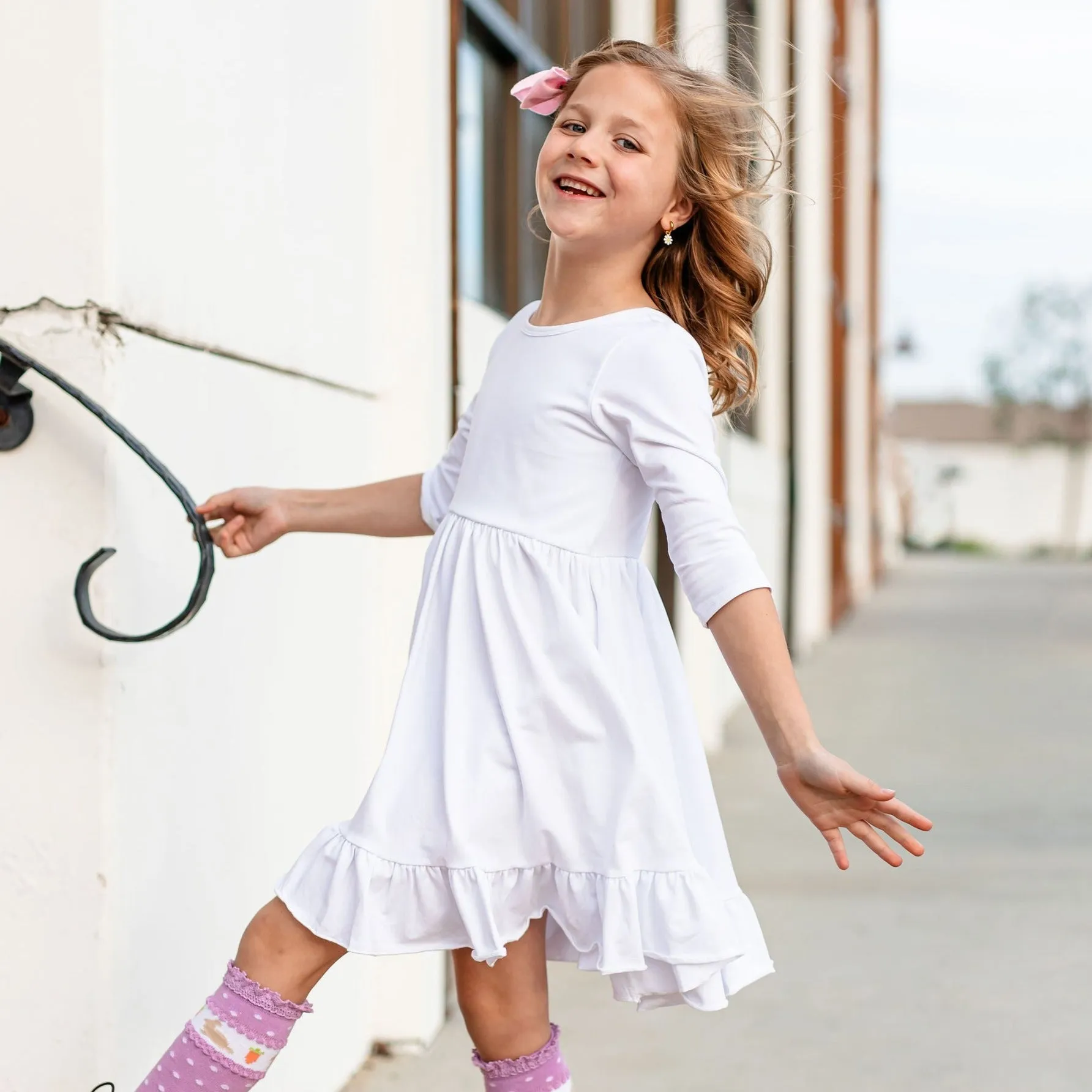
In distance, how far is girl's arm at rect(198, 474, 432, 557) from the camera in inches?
83.9

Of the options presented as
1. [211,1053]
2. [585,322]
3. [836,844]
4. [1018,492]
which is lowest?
[1018,492]

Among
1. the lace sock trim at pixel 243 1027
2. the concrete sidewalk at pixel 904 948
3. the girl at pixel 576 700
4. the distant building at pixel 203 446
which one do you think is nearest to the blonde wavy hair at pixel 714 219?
the girl at pixel 576 700

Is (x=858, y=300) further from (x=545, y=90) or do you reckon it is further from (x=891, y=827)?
(x=891, y=827)

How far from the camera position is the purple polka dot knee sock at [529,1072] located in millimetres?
1993

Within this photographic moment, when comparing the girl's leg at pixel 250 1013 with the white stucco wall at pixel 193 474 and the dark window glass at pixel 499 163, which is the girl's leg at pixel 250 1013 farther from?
the dark window glass at pixel 499 163

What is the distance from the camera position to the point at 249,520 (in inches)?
84.8

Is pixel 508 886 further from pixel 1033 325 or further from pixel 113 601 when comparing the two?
pixel 1033 325

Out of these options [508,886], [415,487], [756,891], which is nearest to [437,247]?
[415,487]

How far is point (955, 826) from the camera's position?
17.3 feet

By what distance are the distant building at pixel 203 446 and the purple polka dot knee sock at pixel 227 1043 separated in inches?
5.2

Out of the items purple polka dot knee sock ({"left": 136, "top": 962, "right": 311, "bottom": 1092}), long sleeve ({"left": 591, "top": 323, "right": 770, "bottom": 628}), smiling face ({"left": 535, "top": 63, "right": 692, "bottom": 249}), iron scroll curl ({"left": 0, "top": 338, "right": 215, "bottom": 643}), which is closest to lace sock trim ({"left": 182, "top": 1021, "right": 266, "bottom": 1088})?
purple polka dot knee sock ({"left": 136, "top": 962, "right": 311, "bottom": 1092})

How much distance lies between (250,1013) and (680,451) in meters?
0.82

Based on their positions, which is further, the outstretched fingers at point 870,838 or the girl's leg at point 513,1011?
the girl's leg at point 513,1011

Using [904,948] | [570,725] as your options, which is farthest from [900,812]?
[904,948]
